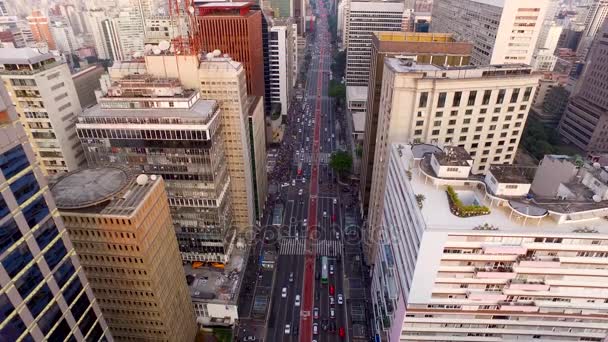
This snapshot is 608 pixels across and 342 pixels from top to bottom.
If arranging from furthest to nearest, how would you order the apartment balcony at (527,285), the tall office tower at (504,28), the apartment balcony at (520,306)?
the tall office tower at (504,28) → the apartment balcony at (520,306) → the apartment balcony at (527,285)

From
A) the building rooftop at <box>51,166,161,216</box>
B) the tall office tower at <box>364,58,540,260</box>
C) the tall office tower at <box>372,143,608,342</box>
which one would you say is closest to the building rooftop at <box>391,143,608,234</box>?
the tall office tower at <box>372,143,608,342</box>

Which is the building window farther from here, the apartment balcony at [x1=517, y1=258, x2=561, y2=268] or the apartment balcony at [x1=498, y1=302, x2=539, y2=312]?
the apartment balcony at [x1=498, y1=302, x2=539, y2=312]

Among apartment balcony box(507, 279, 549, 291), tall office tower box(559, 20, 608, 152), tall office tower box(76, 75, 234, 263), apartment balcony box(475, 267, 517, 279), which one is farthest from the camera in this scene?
tall office tower box(559, 20, 608, 152)

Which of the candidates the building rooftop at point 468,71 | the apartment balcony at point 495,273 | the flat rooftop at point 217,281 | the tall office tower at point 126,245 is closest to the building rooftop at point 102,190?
the tall office tower at point 126,245

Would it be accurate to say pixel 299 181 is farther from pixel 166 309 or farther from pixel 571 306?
pixel 571 306

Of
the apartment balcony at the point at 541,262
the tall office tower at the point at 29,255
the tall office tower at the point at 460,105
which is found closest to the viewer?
the tall office tower at the point at 29,255

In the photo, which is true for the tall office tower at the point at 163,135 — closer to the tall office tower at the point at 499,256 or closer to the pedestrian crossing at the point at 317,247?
the pedestrian crossing at the point at 317,247
